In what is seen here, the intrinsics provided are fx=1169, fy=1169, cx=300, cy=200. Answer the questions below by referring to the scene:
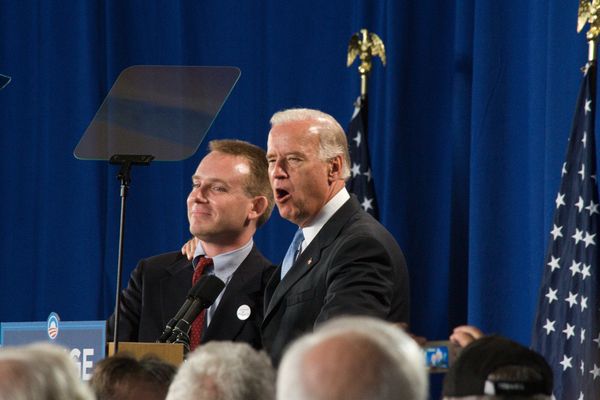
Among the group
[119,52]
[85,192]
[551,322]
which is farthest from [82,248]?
[551,322]

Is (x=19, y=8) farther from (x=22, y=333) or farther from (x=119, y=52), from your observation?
(x=22, y=333)

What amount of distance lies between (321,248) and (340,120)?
2783 mm

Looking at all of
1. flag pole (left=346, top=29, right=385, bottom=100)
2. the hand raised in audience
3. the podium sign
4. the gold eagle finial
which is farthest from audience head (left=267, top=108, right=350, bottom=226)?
flag pole (left=346, top=29, right=385, bottom=100)

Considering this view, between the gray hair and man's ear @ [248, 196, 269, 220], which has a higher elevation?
the gray hair

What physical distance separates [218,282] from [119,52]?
3.51 m

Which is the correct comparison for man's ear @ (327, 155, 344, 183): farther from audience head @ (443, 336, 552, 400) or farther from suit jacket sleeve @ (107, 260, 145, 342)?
audience head @ (443, 336, 552, 400)

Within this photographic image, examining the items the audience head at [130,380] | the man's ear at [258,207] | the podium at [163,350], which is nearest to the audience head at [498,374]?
the audience head at [130,380]

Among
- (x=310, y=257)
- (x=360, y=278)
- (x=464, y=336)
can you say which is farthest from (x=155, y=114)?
(x=464, y=336)

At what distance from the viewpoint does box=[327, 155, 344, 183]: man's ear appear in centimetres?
371

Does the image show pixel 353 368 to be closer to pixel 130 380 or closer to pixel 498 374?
pixel 498 374

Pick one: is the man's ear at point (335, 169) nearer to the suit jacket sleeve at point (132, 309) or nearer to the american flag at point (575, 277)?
the suit jacket sleeve at point (132, 309)

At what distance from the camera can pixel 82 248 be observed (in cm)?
667

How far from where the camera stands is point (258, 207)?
14.1ft

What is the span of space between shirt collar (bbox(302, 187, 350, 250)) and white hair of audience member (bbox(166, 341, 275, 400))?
163 centimetres
